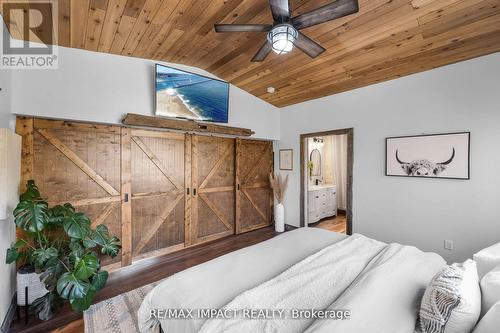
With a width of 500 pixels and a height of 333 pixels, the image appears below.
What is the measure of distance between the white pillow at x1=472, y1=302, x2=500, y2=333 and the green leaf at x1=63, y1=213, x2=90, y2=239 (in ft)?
9.25

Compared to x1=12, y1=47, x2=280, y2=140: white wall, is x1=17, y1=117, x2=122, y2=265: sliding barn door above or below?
below

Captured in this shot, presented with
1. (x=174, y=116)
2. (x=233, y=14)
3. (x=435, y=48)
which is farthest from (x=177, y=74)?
(x=435, y=48)

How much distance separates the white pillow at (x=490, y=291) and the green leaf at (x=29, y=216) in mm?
3118

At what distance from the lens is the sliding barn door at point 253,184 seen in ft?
14.6

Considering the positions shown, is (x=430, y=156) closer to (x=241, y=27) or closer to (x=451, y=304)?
(x=451, y=304)

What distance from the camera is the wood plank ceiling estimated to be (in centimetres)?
204

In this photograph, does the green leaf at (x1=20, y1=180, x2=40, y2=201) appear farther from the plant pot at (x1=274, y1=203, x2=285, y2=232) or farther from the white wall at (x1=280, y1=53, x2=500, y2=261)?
the white wall at (x1=280, y1=53, x2=500, y2=261)

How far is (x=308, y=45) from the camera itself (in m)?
2.05

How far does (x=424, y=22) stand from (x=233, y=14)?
1.87 metres

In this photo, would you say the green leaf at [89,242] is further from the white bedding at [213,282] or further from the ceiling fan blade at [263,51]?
the ceiling fan blade at [263,51]

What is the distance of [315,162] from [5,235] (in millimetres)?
5581

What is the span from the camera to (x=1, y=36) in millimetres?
1899

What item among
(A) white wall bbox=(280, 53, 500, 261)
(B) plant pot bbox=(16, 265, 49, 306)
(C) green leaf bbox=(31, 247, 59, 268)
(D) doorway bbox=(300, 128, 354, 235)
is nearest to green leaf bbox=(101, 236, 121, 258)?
(C) green leaf bbox=(31, 247, 59, 268)

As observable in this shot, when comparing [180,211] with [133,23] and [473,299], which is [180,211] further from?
[473,299]
